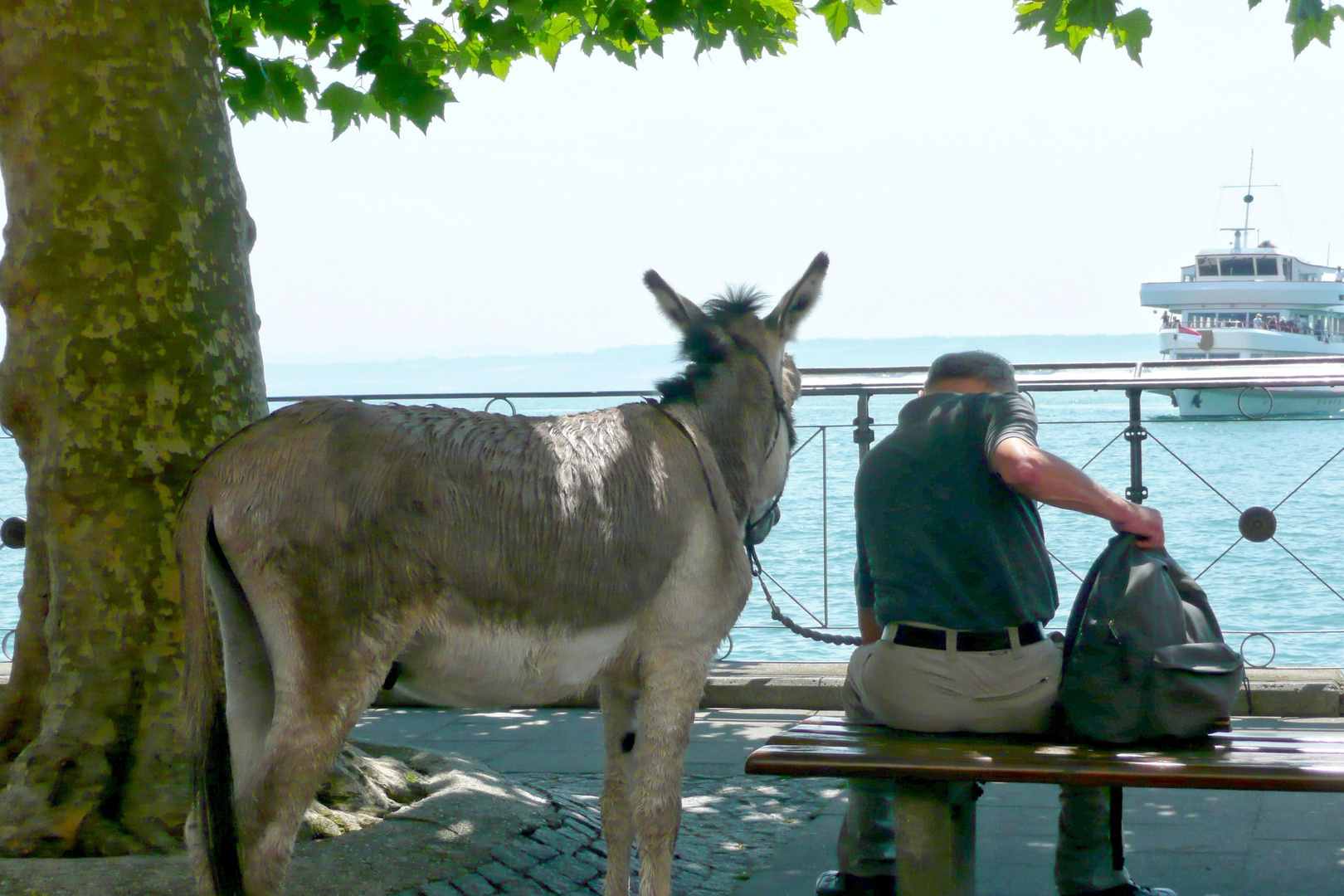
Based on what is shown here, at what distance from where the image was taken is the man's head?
12.6 feet

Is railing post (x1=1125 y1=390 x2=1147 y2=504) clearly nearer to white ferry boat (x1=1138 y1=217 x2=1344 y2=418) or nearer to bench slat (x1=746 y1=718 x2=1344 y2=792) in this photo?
bench slat (x1=746 y1=718 x2=1344 y2=792)

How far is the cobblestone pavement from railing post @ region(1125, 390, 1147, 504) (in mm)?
2359

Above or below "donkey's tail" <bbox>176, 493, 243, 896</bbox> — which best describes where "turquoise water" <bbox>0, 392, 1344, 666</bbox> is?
below

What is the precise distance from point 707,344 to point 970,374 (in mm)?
779

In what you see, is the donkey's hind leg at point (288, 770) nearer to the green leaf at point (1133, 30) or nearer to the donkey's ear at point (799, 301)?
the donkey's ear at point (799, 301)

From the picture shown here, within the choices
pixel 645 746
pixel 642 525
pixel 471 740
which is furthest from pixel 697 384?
pixel 471 740

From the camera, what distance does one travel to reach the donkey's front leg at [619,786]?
12.7 ft

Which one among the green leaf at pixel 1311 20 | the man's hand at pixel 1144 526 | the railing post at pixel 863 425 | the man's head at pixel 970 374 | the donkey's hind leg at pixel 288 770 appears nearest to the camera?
the donkey's hind leg at pixel 288 770

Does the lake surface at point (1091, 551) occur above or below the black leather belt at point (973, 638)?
below

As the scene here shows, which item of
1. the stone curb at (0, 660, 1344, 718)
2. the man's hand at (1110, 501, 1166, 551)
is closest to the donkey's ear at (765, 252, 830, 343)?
the man's hand at (1110, 501, 1166, 551)

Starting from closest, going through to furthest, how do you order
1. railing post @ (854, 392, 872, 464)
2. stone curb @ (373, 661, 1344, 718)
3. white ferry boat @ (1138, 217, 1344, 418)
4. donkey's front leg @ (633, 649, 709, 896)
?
donkey's front leg @ (633, 649, 709, 896) < stone curb @ (373, 661, 1344, 718) < railing post @ (854, 392, 872, 464) < white ferry boat @ (1138, 217, 1344, 418)

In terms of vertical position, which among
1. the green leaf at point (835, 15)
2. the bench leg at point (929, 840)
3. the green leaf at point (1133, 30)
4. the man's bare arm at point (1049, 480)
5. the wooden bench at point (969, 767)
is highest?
the green leaf at point (835, 15)

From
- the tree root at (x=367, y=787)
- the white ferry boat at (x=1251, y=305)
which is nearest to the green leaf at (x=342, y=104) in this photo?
the tree root at (x=367, y=787)

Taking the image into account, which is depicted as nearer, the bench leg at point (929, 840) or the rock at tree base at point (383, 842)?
the bench leg at point (929, 840)
